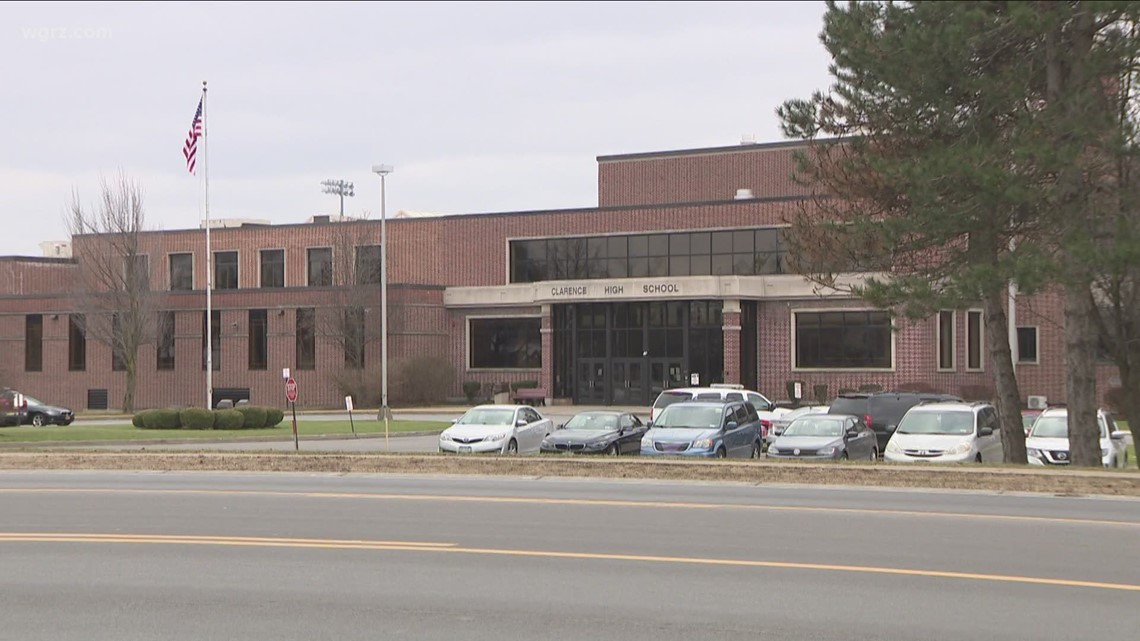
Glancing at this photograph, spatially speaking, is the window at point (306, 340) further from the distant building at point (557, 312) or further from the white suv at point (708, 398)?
the white suv at point (708, 398)

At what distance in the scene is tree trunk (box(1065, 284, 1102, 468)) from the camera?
2316 cm

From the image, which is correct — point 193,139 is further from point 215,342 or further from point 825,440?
point 825,440

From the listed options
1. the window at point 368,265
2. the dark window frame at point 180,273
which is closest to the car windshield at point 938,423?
the window at point 368,265

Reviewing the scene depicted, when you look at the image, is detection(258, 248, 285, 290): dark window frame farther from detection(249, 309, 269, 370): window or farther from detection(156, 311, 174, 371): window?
detection(156, 311, 174, 371): window

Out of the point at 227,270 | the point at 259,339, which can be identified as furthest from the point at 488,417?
the point at 227,270

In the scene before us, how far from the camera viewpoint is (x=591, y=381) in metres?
61.1

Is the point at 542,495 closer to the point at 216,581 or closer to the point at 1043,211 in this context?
the point at 216,581

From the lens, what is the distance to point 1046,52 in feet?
74.3

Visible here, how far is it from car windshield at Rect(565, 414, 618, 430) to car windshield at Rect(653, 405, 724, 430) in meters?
1.61

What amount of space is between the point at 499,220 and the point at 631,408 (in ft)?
46.1

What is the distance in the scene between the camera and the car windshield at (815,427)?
1037 inches

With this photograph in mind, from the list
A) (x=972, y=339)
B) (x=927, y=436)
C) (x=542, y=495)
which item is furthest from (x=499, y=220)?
(x=542, y=495)

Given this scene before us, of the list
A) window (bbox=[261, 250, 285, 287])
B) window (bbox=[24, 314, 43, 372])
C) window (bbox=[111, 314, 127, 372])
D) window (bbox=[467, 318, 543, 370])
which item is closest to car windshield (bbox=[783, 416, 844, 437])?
window (bbox=[467, 318, 543, 370])

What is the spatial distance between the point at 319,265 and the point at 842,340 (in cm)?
2949
